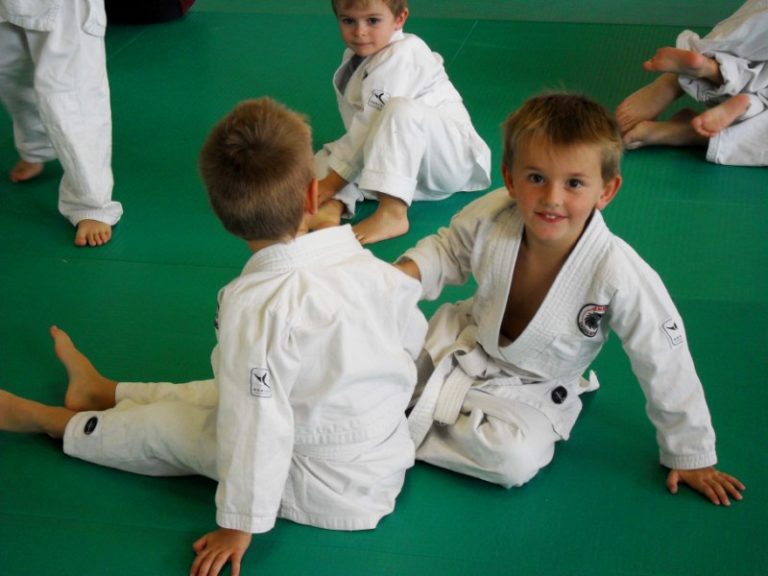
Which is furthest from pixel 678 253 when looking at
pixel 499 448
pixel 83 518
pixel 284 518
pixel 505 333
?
pixel 83 518

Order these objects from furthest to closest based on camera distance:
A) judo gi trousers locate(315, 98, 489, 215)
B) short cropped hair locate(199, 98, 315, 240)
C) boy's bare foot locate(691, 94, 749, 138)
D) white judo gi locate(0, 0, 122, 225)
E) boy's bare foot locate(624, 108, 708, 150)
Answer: boy's bare foot locate(624, 108, 708, 150)
boy's bare foot locate(691, 94, 749, 138)
judo gi trousers locate(315, 98, 489, 215)
white judo gi locate(0, 0, 122, 225)
short cropped hair locate(199, 98, 315, 240)

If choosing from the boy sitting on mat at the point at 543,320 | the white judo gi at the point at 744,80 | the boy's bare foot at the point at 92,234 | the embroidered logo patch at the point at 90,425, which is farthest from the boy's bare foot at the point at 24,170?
the white judo gi at the point at 744,80

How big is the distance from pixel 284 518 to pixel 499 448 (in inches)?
19.1

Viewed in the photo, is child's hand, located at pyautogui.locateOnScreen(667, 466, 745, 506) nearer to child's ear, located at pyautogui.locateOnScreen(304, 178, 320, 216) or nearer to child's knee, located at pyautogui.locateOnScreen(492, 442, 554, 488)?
child's knee, located at pyautogui.locateOnScreen(492, 442, 554, 488)

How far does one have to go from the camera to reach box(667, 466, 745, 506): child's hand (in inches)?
83.5

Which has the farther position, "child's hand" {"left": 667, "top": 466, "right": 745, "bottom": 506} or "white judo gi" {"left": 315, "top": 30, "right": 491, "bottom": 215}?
"white judo gi" {"left": 315, "top": 30, "right": 491, "bottom": 215}

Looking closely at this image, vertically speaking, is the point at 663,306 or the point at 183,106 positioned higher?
the point at 663,306

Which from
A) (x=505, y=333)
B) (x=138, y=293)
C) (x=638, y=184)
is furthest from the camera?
(x=638, y=184)

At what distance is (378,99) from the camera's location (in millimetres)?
3189

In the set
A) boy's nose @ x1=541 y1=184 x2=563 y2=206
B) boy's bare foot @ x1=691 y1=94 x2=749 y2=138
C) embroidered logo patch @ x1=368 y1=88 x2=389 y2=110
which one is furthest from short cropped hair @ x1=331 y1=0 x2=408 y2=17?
boy's nose @ x1=541 y1=184 x2=563 y2=206

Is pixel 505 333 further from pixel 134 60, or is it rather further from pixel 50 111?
pixel 134 60

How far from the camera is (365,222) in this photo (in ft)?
10.3

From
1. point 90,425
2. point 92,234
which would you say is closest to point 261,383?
point 90,425

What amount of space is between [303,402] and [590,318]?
2.07 ft
